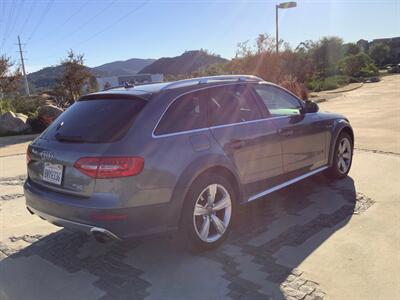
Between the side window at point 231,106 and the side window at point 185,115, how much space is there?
11 centimetres

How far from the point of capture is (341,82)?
38.7 m

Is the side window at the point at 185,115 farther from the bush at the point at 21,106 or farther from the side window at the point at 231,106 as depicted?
the bush at the point at 21,106

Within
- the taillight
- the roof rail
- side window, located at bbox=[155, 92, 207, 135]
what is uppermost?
the roof rail

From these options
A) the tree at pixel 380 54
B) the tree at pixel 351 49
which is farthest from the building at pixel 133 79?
the tree at pixel 380 54

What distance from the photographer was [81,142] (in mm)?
3482

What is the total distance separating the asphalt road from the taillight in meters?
0.85

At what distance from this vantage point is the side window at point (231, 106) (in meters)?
4.09

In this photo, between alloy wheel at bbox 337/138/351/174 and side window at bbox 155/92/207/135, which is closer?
side window at bbox 155/92/207/135

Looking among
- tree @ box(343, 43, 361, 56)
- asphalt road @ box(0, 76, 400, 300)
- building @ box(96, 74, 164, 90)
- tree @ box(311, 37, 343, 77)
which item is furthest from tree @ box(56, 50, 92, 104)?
tree @ box(343, 43, 361, 56)

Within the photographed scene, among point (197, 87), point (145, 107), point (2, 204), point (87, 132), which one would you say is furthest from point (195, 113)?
point (2, 204)

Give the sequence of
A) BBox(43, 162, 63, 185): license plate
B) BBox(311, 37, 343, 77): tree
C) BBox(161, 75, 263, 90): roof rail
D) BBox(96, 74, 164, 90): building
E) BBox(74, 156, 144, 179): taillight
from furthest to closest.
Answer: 1. BBox(311, 37, 343, 77): tree
2. BBox(96, 74, 164, 90): building
3. BBox(161, 75, 263, 90): roof rail
4. BBox(43, 162, 63, 185): license plate
5. BBox(74, 156, 144, 179): taillight

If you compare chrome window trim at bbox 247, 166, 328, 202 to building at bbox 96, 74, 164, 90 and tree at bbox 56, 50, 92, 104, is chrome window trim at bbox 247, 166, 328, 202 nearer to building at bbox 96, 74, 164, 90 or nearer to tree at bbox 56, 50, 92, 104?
building at bbox 96, 74, 164, 90

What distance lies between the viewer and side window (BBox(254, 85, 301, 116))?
15.8 ft

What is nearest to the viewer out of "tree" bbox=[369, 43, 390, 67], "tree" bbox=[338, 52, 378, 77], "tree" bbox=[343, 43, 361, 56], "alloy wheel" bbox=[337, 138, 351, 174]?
"alloy wheel" bbox=[337, 138, 351, 174]
